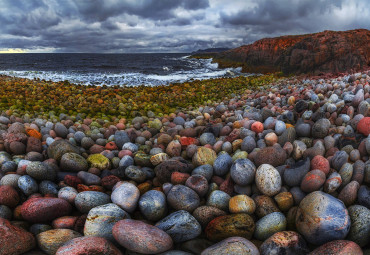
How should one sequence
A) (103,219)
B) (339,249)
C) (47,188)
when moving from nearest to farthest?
(339,249)
(103,219)
(47,188)

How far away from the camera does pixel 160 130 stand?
4012mm

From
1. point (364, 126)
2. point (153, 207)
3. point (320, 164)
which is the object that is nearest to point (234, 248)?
point (153, 207)

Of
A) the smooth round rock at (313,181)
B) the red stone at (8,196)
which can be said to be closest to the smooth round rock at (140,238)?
the red stone at (8,196)

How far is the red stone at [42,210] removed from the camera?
202 centimetres

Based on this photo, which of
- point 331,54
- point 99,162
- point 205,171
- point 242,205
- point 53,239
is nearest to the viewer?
point 53,239

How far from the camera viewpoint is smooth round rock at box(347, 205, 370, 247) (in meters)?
1.73

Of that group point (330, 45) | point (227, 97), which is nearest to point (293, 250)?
point (227, 97)

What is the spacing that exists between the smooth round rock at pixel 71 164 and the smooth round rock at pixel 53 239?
94 cm

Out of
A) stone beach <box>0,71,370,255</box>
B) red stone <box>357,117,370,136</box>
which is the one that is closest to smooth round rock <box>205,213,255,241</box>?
stone beach <box>0,71,370,255</box>

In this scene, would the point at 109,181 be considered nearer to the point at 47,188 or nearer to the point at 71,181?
the point at 71,181

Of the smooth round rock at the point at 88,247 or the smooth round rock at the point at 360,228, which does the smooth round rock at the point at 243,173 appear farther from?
the smooth round rock at the point at 88,247

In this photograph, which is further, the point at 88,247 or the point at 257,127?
the point at 257,127

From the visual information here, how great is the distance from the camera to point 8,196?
2.20m

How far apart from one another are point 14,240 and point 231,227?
5.10 feet
